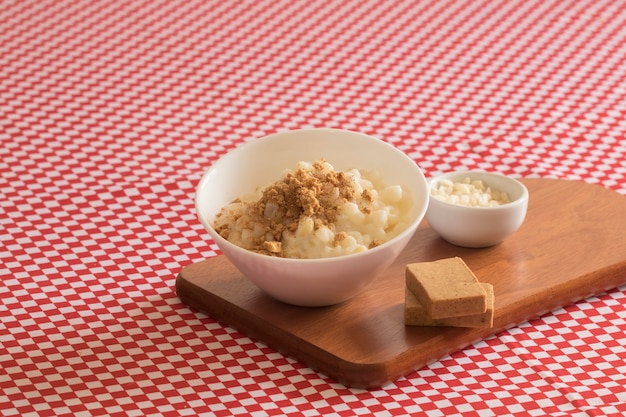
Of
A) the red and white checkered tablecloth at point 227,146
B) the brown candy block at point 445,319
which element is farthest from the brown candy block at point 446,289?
the red and white checkered tablecloth at point 227,146

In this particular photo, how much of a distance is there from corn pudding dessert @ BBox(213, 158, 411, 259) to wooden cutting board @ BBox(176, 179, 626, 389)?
5.8 inches

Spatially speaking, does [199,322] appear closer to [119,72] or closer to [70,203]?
[70,203]

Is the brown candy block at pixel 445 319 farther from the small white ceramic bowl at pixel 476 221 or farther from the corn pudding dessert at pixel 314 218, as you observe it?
the small white ceramic bowl at pixel 476 221

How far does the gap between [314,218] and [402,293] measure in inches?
10.2

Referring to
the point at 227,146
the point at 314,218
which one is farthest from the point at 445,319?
the point at 227,146

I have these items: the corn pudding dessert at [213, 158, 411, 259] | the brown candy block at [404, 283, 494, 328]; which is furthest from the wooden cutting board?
the corn pudding dessert at [213, 158, 411, 259]

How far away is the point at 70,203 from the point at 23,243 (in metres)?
0.22

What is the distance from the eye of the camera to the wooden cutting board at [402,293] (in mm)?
2078

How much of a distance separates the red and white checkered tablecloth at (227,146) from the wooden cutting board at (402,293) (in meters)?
0.04

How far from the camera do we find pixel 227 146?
309 centimetres

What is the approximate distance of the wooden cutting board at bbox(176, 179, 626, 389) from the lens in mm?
2078

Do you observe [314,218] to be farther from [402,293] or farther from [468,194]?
[468,194]

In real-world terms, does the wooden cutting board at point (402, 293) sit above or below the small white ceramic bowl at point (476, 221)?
below

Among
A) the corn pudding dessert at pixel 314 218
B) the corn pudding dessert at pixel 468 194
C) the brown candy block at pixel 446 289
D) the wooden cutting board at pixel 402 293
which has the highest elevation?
the corn pudding dessert at pixel 314 218
